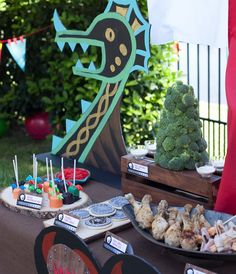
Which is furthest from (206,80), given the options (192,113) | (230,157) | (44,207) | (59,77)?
(230,157)

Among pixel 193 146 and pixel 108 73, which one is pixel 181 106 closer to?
pixel 193 146

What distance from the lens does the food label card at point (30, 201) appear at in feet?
7.57

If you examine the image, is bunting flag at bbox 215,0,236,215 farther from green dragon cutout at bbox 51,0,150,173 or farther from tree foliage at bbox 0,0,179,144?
tree foliage at bbox 0,0,179,144

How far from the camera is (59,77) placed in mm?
5188

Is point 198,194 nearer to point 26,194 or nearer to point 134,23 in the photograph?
point 26,194

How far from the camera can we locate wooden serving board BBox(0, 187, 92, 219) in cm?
227

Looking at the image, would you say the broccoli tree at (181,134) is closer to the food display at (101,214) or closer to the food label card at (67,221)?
the food display at (101,214)

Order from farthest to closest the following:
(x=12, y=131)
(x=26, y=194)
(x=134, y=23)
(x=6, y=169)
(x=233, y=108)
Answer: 1. (x=12, y=131)
2. (x=6, y=169)
3. (x=134, y=23)
4. (x=26, y=194)
5. (x=233, y=108)

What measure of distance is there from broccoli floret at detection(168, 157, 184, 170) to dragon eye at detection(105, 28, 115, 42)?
2.70ft

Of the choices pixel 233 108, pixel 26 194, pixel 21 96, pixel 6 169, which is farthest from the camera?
pixel 21 96

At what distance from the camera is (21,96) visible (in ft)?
18.9

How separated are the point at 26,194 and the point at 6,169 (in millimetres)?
2704

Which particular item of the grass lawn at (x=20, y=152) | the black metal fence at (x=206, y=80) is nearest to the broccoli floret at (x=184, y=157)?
the grass lawn at (x=20, y=152)

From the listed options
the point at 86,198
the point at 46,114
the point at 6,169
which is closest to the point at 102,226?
the point at 86,198
